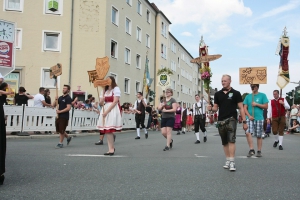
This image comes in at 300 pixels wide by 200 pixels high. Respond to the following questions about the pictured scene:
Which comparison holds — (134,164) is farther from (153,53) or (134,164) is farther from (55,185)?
(153,53)

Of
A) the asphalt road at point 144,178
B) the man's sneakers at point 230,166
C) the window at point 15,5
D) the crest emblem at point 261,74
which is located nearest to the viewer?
the asphalt road at point 144,178

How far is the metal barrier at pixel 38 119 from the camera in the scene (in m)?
14.1

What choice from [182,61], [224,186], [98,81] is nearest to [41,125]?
[98,81]

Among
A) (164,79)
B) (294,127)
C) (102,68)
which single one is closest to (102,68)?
(102,68)

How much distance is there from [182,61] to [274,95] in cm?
5631

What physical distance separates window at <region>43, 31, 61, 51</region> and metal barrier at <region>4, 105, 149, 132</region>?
11.8 metres

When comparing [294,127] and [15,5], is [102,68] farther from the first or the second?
[15,5]

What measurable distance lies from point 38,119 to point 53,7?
1561 cm

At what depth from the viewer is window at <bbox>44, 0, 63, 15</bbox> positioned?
28.3 meters

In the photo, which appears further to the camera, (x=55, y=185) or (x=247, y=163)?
(x=247, y=163)

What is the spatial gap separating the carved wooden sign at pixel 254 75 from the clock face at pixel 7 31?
7.74 m

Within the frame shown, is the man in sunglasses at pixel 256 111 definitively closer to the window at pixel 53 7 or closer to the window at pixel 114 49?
the window at pixel 53 7

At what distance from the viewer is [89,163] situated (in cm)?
730

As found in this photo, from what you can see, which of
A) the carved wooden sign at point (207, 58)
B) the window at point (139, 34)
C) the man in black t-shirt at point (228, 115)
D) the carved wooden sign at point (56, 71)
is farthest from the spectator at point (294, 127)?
the window at point (139, 34)
